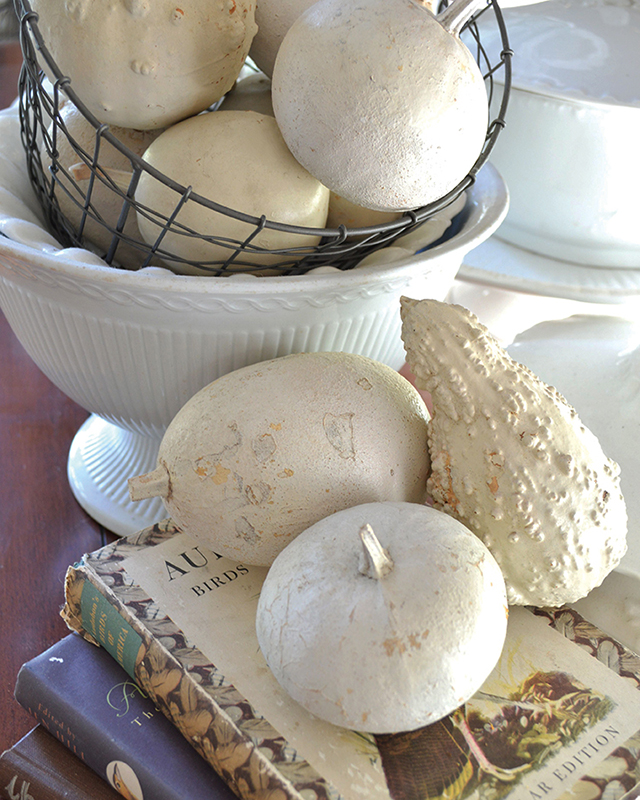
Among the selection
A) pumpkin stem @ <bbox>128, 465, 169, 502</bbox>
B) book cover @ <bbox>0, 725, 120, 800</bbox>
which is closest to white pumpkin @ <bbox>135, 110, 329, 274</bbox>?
pumpkin stem @ <bbox>128, 465, 169, 502</bbox>

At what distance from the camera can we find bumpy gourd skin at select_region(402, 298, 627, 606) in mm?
334

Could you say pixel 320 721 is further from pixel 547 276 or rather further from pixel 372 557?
pixel 547 276

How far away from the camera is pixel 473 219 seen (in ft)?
1.51

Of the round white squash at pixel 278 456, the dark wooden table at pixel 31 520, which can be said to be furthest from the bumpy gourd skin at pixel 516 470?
the dark wooden table at pixel 31 520

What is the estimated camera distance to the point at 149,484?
1.15ft

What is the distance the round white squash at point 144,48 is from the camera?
1.22 feet

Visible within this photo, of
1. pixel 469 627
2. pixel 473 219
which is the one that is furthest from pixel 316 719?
pixel 473 219

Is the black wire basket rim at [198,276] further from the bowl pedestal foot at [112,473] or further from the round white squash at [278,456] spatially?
the bowl pedestal foot at [112,473]

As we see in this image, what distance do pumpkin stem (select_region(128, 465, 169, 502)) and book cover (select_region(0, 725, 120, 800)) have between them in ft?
0.41

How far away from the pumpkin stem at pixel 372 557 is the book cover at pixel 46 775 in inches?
6.3

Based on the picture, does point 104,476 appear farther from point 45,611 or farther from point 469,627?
point 469,627

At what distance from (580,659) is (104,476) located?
1.08 feet

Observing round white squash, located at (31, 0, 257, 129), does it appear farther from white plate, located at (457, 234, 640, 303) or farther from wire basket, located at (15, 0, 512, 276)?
white plate, located at (457, 234, 640, 303)

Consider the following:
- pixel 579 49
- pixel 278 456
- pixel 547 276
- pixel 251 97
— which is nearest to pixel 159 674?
pixel 278 456
